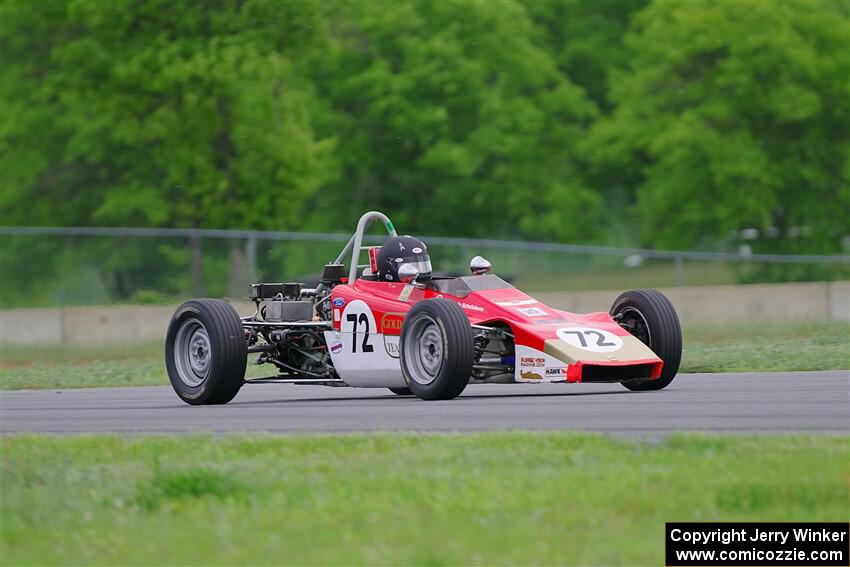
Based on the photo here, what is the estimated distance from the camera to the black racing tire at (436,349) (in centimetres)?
1277

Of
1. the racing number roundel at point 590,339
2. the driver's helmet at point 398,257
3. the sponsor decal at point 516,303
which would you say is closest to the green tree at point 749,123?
the driver's helmet at point 398,257

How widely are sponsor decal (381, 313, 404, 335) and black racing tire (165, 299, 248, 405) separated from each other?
52.5 inches

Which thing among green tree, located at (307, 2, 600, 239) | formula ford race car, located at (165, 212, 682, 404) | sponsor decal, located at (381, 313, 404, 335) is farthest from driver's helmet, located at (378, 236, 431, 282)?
green tree, located at (307, 2, 600, 239)

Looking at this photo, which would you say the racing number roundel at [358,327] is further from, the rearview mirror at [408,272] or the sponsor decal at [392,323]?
the rearview mirror at [408,272]

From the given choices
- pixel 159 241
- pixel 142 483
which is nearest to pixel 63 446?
pixel 142 483

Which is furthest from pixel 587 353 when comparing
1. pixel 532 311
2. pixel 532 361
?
pixel 532 311

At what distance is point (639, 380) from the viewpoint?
13859 millimetres

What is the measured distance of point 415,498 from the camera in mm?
7996

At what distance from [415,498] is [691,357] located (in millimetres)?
11272

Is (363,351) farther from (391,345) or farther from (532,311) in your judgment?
(532,311)

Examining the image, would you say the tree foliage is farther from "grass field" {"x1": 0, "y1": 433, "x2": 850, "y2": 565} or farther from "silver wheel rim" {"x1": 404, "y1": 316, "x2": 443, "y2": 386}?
"grass field" {"x1": 0, "y1": 433, "x2": 850, "y2": 565}

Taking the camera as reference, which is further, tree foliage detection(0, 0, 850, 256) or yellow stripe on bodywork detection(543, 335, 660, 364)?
tree foliage detection(0, 0, 850, 256)

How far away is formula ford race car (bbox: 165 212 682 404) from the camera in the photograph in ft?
42.5

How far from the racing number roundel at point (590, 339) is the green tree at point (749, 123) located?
24553 millimetres
